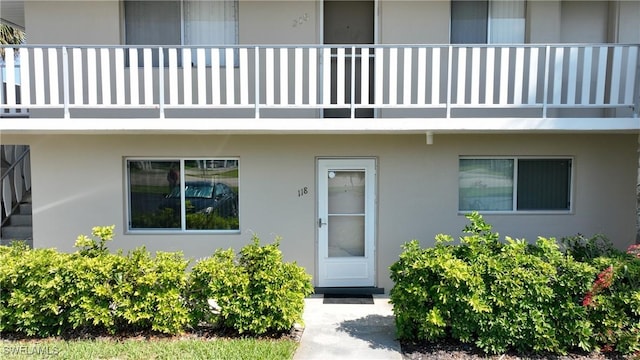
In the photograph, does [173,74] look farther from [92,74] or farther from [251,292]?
[251,292]

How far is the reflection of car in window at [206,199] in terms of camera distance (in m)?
7.04

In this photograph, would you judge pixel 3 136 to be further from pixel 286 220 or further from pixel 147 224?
pixel 286 220

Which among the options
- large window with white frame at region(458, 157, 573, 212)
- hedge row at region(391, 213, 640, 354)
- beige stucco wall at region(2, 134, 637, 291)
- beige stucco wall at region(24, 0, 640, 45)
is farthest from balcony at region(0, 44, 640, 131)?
hedge row at region(391, 213, 640, 354)

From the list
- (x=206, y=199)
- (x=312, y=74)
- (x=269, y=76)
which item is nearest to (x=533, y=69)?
(x=312, y=74)

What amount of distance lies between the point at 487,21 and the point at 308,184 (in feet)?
13.5

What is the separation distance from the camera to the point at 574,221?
6.95m

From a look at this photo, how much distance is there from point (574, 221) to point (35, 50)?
879 centimetres

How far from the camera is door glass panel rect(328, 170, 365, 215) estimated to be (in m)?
7.05

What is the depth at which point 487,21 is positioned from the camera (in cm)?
710

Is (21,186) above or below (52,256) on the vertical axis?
above

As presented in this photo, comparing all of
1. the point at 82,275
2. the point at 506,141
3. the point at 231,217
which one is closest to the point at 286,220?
the point at 231,217

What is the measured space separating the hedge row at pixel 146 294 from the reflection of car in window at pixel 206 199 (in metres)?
1.86

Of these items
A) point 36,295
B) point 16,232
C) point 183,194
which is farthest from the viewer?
point 16,232

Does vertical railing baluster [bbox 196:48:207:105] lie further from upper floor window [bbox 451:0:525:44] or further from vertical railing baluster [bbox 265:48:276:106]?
upper floor window [bbox 451:0:525:44]
